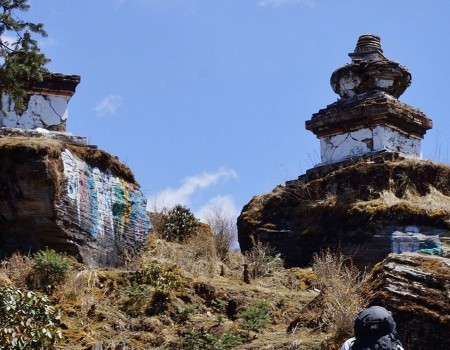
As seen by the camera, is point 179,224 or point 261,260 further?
point 179,224

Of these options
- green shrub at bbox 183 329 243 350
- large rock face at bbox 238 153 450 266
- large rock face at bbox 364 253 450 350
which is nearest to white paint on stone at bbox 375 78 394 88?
large rock face at bbox 238 153 450 266

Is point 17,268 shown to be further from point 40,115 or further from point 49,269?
point 40,115

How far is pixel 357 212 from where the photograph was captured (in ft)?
53.8

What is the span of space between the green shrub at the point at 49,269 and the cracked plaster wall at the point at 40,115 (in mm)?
3570

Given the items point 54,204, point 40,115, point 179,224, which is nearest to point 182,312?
point 54,204

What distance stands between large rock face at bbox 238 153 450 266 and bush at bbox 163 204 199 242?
4.50ft

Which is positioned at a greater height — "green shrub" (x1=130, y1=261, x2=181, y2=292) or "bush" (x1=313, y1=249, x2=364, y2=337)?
"green shrub" (x1=130, y1=261, x2=181, y2=292)

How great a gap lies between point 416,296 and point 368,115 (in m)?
6.83

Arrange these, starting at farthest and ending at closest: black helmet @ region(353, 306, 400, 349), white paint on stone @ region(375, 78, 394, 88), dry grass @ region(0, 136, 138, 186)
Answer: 1. white paint on stone @ region(375, 78, 394, 88)
2. dry grass @ region(0, 136, 138, 186)
3. black helmet @ region(353, 306, 400, 349)

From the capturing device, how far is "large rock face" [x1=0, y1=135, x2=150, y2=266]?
15.8 m

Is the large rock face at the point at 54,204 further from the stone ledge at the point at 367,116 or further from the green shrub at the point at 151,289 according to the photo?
the stone ledge at the point at 367,116

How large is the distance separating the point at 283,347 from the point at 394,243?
14.0ft

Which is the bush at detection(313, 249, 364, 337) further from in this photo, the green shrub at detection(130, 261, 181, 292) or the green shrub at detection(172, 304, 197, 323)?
the green shrub at detection(130, 261, 181, 292)

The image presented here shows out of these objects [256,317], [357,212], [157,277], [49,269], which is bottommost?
[256,317]
